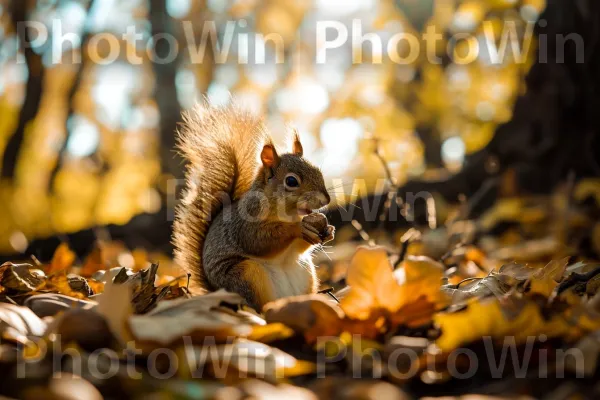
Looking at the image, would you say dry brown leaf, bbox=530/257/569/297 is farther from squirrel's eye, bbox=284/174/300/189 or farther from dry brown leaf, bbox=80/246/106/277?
dry brown leaf, bbox=80/246/106/277

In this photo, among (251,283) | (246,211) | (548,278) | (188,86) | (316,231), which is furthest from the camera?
(188,86)

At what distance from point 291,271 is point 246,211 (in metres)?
0.25

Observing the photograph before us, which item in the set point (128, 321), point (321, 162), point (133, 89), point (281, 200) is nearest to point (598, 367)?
point (128, 321)

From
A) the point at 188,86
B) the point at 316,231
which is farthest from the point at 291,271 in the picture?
the point at 188,86

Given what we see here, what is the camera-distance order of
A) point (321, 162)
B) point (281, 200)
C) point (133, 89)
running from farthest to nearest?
point (133, 89) → point (321, 162) → point (281, 200)

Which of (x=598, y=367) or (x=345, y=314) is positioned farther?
(x=345, y=314)

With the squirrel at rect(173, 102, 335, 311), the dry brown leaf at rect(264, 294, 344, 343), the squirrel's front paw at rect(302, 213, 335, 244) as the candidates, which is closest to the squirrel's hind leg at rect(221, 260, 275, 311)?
the squirrel at rect(173, 102, 335, 311)

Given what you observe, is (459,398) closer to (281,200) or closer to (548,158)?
(281,200)

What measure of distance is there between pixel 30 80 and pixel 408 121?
18.1 feet

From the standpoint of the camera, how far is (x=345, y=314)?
95cm

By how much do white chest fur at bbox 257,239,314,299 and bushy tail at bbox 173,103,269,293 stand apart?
0.24 metres

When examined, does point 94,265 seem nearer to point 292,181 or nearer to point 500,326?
point 292,181

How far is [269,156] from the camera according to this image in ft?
6.28

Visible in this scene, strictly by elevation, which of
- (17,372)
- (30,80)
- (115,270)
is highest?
(30,80)
